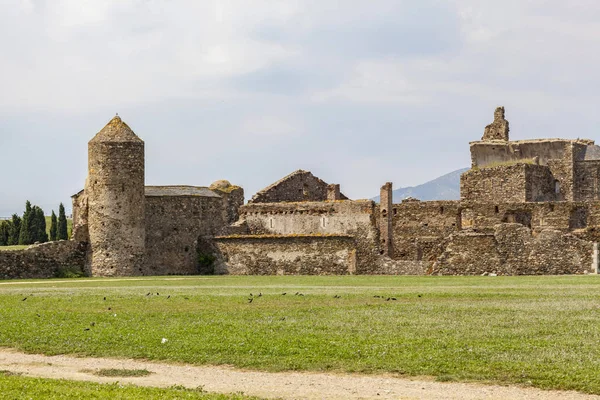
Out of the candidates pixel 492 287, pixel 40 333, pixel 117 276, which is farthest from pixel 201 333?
pixel 117 276

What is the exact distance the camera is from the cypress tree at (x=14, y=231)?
9512cm

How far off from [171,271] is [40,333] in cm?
3591

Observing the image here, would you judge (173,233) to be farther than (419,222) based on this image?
No

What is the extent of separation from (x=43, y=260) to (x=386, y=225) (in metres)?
17.9

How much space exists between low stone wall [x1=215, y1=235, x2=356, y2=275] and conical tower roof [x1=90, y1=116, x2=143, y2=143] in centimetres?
719

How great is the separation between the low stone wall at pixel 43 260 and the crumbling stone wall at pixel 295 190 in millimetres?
12748

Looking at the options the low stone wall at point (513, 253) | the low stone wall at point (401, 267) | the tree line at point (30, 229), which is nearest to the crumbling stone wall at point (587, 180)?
the low stone wall at point (401, 267)

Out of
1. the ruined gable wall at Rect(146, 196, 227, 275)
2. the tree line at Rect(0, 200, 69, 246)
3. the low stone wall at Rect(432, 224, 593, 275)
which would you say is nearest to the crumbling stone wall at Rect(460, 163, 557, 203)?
the low stone wall at Rect(432, 224, 593, 275)

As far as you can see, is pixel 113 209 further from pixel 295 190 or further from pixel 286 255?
pixel 295 190

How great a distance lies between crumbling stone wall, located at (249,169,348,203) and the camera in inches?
2571

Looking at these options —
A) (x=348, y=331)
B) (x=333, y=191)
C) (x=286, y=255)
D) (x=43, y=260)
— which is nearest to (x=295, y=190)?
(x=333, y=191)

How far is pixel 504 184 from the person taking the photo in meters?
66.0

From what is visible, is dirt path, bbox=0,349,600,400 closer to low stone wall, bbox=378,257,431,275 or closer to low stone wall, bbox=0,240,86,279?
low stone wall, bbox=378,257,431,275

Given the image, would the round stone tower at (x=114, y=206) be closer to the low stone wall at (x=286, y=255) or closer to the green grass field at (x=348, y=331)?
the low stone wall at (x=286, y=255)
